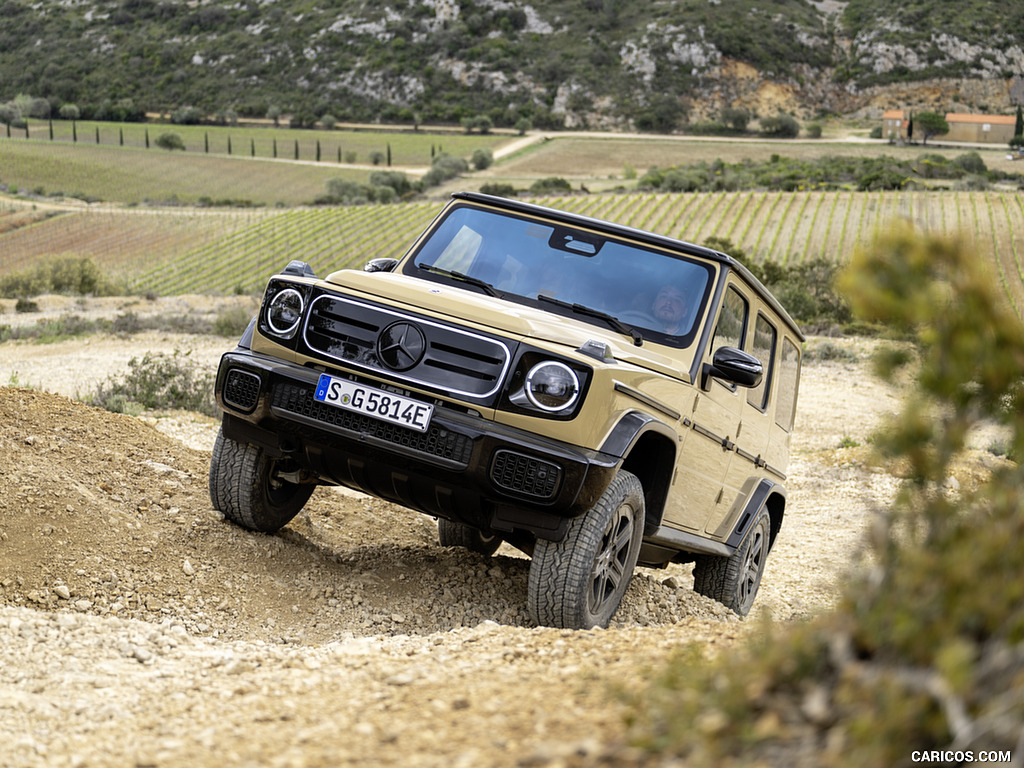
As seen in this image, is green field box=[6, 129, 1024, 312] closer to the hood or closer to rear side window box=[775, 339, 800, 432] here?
rear side window box=[775, 339, 800, 432]

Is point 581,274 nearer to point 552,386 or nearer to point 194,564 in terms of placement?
point 552,386

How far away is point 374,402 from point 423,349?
0.33m

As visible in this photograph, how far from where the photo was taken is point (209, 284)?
46.6 m

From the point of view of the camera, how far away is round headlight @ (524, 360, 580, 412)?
4219 millimetres

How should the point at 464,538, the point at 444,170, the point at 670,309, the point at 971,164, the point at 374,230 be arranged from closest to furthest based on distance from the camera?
1. the point at 670,309
2. the point at 464,538
3. the point at 374,230
4. the point at 971,164
5. the point at 444,170

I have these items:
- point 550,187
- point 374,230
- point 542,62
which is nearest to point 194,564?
point 374,230

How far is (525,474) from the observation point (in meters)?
4.19

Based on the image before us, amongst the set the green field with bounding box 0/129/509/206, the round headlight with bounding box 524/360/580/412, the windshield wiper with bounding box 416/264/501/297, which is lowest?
the green field with bounding box 0/129/509/206

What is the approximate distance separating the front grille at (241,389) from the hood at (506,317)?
0.62 meters

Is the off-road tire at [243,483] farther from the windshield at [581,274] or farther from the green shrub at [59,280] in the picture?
the green shrub at [59,280]

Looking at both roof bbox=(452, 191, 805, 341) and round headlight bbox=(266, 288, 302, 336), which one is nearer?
round headlight bbox=(266, 288, 302, 336)

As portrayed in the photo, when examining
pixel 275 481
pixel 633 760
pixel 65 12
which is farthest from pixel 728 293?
pixel 65 12

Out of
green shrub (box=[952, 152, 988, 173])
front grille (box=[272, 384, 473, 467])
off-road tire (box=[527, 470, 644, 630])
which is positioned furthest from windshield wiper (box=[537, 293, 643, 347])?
green shrub (box=[952, 152, 988, 173])

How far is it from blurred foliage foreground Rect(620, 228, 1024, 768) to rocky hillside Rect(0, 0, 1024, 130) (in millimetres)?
134112
